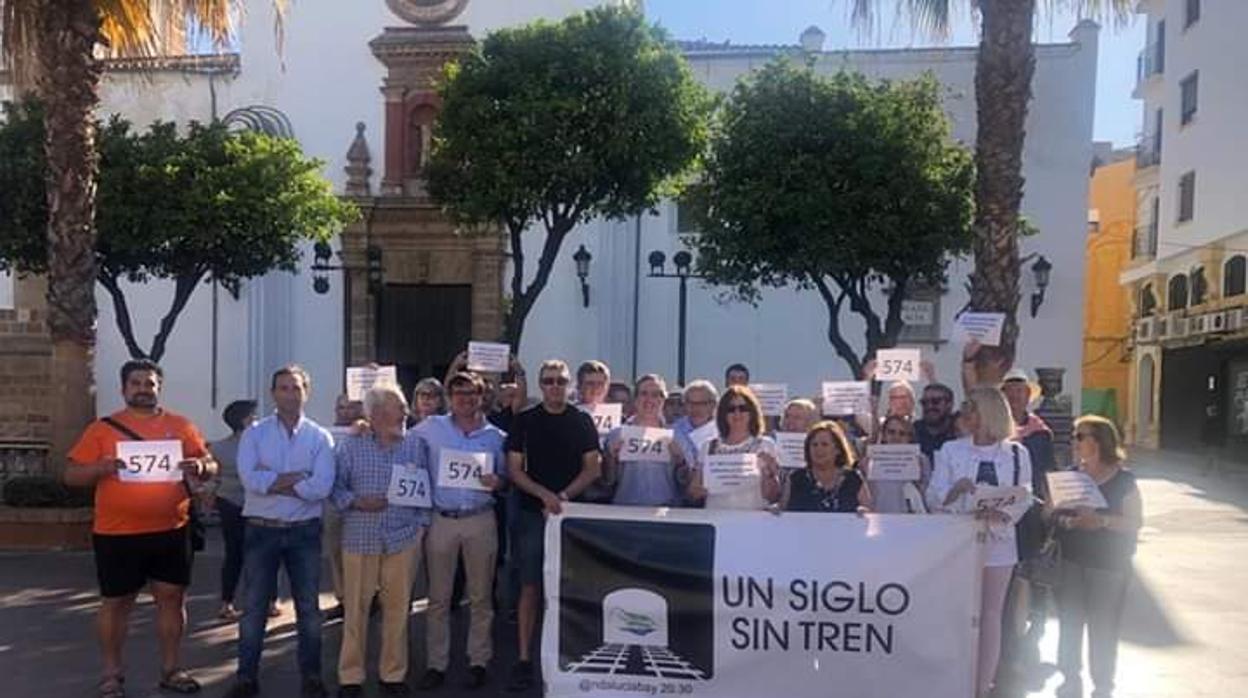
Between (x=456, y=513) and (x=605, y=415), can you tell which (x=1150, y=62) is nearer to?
(x=605, y=415)

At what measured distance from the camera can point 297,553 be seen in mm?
6004

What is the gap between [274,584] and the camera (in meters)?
6.06

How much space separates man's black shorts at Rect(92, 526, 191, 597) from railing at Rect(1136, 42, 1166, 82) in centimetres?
3205

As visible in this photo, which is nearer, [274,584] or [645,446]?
[274,584]

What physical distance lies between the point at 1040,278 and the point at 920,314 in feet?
7.18

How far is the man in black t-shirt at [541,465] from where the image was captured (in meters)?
6.23

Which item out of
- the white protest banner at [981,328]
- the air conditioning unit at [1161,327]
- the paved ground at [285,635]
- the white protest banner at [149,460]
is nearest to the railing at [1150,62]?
the air conditioning unit at [1161,327]

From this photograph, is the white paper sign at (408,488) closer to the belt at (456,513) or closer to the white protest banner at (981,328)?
the belt at (456,513)

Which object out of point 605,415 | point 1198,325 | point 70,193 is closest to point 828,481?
point 605,415

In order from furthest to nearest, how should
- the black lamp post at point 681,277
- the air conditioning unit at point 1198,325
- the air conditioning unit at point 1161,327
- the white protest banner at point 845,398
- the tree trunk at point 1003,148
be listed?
1. the air conditioning unit at point 1161,327
2. the air conditioning unit at point 1198,325
3. the black lamp post at point 681,277
4. the tree trunk at point 1003,148
5. the white protest banner at point 845,398

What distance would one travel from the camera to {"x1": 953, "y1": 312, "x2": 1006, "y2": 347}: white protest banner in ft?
26.1

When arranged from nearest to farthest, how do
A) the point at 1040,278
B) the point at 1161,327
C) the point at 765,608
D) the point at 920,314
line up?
the point at 765,608 → the point at 1040,278 → the point at 920,314 → the point at 1161,327

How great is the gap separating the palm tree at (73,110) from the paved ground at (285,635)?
1756 mm

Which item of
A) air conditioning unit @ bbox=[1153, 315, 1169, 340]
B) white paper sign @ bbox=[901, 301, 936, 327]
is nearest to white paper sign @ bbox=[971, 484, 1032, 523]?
white paper sign @ bbox=[901, 301, 936, 327]
